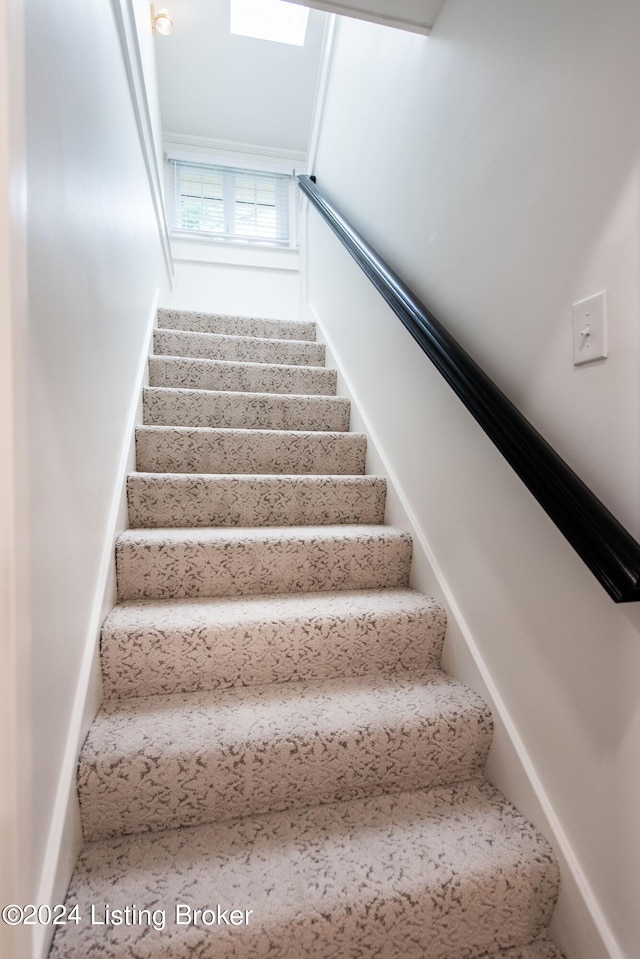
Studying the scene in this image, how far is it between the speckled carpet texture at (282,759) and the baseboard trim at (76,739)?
30mm

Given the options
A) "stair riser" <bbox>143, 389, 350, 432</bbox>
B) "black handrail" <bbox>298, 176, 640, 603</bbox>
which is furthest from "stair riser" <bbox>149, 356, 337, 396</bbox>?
"black handrail" <bbox>298, 176, 640, 603</bbox>

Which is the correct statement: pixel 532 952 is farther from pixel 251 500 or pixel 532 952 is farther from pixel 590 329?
pixel 251 500

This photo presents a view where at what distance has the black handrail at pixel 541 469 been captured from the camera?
66 centimetres

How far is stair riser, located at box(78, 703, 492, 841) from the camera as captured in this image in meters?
0.88

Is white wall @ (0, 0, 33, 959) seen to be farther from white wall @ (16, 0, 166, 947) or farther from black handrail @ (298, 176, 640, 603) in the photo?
black handrail @ (298, 176, 640, 603)

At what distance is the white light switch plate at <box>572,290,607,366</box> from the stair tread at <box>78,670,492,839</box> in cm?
79

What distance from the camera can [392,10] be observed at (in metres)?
1.30

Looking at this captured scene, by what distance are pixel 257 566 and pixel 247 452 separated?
54 cm

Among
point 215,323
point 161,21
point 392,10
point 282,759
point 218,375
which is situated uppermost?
point 161,21

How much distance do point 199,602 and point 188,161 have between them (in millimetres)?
4401

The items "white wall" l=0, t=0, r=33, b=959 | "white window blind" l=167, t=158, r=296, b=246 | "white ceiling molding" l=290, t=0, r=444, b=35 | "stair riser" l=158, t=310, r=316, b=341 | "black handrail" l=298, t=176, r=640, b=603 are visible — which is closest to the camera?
"white wall" l=0, t=0, r=33, b=959

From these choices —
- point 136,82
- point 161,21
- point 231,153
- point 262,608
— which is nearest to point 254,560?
point 262,608

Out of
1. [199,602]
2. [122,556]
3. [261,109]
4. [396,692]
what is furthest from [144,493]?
[261,109]

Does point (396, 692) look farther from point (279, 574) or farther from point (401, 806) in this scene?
point (279, 574)
